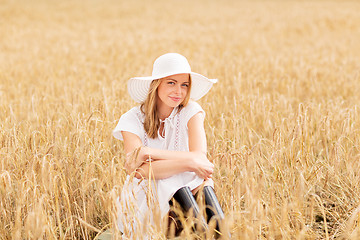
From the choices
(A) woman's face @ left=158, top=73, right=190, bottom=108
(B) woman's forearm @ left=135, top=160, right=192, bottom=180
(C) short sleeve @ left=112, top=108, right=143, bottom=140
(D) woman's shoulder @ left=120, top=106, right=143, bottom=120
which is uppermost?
(A) woman's face @ left=158, top=73, right=190, bottom=108

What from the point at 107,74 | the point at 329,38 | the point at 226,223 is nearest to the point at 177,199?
the point at 226,223

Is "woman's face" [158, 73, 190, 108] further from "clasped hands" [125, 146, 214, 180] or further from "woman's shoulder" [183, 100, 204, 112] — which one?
"clasped hands" [125, 146, 214, 180]

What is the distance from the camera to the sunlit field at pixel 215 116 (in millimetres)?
1782

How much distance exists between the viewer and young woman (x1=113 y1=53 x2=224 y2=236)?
1892 mm

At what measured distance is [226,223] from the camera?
1332 mm

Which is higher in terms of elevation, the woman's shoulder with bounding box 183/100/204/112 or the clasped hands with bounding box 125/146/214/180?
the woman's shoulder with bounding box 183/100/204/112

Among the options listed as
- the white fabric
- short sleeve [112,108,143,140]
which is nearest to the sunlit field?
short sleeve [112,108,143,140]

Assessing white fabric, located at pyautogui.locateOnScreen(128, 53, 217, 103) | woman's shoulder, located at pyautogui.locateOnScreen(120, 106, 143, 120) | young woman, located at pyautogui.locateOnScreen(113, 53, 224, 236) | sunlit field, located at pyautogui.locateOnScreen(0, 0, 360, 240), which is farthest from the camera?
woman's shoulder, located at pyautogui.locateOnScreen(120, 106, 143, 120)

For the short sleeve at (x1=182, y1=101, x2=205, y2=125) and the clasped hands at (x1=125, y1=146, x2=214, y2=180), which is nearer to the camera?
the clasped hands at (x1=125, y1=146, x2=214, y2=180)

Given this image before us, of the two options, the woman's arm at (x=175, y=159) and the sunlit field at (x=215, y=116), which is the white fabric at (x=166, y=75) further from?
the sunlit field at (x=215, y=116)

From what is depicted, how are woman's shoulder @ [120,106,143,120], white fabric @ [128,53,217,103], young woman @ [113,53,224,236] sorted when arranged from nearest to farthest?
1. young woman @ [113,53,224,236]
2. white fabric @ [128,53,217,103]
3. woman's shoulder @ [120,106,143,120]

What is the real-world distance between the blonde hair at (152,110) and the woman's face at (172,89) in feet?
0.11

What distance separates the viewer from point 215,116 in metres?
3.32

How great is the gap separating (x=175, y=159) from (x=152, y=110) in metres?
0.33
